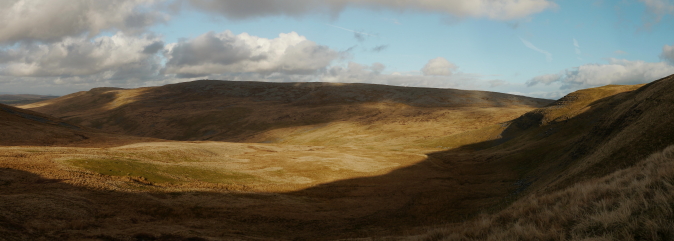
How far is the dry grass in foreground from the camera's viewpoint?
764 cm

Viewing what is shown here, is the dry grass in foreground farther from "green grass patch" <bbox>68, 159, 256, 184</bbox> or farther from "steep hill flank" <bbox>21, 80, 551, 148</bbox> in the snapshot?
"steep hill flank" <bbox>21, 80, 551, 148</bbox>

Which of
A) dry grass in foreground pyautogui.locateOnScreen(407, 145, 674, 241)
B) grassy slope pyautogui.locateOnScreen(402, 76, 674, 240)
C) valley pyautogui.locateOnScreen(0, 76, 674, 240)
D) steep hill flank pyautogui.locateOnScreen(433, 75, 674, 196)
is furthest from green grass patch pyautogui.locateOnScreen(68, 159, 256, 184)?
steep hill flank pyautogui.locateOnScreen(433, 75, 674, 196)

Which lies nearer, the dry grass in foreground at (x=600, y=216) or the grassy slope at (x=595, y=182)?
the dry grass in foreground at (x=600, y=216)

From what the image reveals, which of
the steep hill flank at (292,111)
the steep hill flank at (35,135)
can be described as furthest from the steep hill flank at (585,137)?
the steep hill flank at (35,135)

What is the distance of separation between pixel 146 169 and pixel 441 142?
164ft

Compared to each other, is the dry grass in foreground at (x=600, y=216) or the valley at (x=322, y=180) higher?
the dry grass in foreground at (x=600, y=216)

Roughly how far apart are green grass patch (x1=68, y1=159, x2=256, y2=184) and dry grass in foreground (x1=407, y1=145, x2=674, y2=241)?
2076 cm

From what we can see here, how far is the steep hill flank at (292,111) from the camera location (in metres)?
83.2

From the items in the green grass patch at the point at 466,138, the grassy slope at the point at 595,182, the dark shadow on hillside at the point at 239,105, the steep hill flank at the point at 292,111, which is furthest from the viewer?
the dark shadow on hillside at the point at 239,105

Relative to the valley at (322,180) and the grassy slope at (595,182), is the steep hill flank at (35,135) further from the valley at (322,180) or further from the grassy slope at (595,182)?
the grassy slope at (595,182)

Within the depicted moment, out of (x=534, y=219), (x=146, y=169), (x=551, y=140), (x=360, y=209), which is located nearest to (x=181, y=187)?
(x=146, y=169)

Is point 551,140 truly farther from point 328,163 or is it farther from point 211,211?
point 211,211

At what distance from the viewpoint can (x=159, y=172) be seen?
1065 inches

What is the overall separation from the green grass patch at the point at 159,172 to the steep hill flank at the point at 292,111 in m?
43.2
